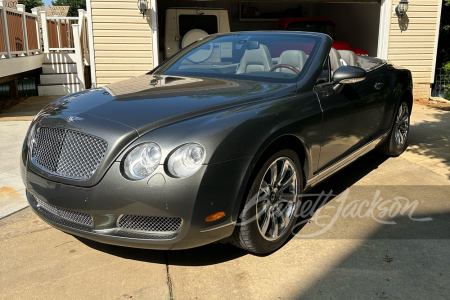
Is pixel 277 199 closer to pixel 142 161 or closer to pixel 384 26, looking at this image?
pixel 142 161

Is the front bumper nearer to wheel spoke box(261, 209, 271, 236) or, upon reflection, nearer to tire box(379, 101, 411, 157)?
wheel spoke box(261, 209, 271, 236)

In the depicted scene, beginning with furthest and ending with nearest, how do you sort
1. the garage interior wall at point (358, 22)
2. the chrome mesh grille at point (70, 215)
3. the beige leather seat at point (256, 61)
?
the garage interior wall at point (358, 22), the beige leather seat at point (256, 61), the chrome mesh grille at point (70, 215)

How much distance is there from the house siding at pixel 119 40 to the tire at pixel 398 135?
6.14 metres

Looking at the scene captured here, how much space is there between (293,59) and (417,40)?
8335mm

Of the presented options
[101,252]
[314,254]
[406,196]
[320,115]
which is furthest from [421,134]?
[101,252]

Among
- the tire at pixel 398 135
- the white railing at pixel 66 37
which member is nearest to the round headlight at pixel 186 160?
the tire at pixel 398 135

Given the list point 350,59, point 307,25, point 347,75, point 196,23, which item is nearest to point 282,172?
point 347,75

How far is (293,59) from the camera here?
143 inches

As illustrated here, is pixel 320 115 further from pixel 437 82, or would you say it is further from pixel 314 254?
pixel 437 82

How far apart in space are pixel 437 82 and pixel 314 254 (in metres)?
10.2

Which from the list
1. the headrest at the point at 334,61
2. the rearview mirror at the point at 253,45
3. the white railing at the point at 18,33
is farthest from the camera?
the white railing at the point at 18,33

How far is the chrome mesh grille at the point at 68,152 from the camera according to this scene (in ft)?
8.10

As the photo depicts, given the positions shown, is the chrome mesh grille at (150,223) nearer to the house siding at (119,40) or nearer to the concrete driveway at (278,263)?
the concrete driveway at (278,263)

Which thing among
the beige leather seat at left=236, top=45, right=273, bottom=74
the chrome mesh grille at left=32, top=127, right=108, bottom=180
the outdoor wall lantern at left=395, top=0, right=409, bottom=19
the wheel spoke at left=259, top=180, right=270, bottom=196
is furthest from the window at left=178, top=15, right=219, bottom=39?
the wheel spoke at left=259, top=180, right=270, bottom=196
